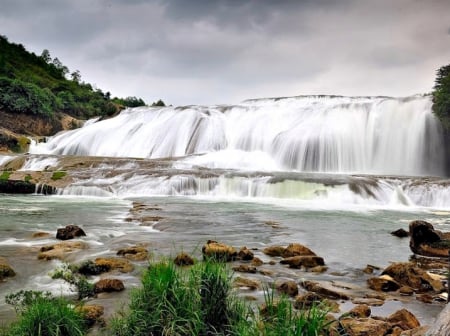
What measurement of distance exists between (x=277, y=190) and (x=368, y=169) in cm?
1349

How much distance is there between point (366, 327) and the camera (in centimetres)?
462

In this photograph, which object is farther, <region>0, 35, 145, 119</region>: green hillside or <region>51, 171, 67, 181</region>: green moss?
<region>0, 35, 145, 119</region>: green hillside

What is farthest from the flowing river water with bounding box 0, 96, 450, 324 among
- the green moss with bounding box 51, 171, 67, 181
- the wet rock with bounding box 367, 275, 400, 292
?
the green moss with bounding box 51, 171, 67, 181

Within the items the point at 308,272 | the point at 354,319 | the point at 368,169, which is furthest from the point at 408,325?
the point at 368,169

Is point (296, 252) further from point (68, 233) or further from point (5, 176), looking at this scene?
point (5, 176)

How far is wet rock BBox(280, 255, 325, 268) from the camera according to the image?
8367mm

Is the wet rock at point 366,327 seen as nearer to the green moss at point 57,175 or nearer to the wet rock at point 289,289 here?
the wet rock at point 289,289

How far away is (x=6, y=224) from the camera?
505 inches

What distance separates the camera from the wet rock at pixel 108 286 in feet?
20.7

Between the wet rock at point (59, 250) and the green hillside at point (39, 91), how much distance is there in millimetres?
44083

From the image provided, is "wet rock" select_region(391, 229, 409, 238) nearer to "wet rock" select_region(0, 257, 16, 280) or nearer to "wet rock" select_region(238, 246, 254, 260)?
"wet rock" select_region(238, 246, 254, 260)

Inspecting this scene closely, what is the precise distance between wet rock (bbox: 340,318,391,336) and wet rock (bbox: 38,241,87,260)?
5.91m

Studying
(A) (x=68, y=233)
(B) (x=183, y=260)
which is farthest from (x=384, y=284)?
(A) (x=68, y=233)

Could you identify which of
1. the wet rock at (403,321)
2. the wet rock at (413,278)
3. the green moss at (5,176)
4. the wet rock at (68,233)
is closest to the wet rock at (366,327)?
the wet rock at (403,321)
